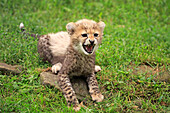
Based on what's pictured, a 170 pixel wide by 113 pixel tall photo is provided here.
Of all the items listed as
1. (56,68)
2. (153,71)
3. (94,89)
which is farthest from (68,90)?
(153,71)

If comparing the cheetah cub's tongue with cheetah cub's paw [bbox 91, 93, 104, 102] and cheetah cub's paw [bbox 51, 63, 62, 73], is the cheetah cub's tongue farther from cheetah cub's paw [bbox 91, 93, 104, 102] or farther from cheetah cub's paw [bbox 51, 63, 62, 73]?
cheetah cub's paw [bbox 51, 63, 62, 73]

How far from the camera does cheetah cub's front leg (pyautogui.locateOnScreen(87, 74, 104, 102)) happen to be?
4055 millimetres

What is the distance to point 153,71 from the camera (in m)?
4.77

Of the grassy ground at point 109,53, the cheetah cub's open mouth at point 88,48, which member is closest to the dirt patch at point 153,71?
the grassy ground at point 109,53

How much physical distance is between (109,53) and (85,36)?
1470 mm

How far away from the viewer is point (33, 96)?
3.95 meters

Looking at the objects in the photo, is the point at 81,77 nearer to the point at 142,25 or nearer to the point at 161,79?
the point at 161,79

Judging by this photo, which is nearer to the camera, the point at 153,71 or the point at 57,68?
the point at 57,68

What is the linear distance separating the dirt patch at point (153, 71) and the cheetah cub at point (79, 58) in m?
0.78

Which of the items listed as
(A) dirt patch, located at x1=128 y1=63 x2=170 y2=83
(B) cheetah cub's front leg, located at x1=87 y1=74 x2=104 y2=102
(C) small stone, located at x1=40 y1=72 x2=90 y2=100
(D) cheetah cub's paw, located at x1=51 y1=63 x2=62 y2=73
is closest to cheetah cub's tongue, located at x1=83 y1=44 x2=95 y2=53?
(B) cheetah cub's front leg, located at x1=87 y1=74 x2=104 y2=102

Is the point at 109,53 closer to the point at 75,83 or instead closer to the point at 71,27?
the point at 75,83

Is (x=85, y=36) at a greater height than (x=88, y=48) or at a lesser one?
greater

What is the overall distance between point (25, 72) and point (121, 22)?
3.67 m

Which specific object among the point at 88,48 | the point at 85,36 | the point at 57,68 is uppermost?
the point at 85,36
